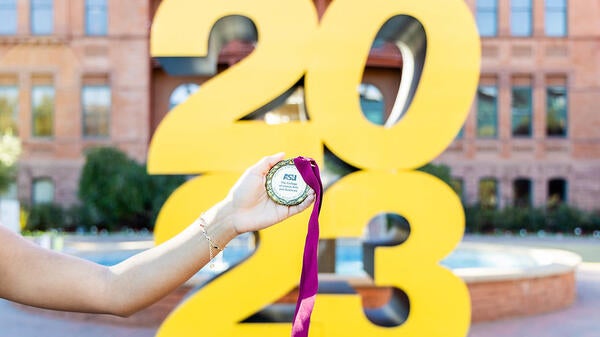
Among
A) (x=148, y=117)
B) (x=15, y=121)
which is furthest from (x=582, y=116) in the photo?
(x=15, y=121)

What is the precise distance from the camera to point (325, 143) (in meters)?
4.32

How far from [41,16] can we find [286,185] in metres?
24.1

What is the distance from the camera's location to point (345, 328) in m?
4.09

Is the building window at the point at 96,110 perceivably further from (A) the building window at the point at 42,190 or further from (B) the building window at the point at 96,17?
(A) the building window at the point at 42,190

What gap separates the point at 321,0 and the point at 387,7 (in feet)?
63.2

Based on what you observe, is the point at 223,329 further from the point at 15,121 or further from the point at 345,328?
the point at 15,121

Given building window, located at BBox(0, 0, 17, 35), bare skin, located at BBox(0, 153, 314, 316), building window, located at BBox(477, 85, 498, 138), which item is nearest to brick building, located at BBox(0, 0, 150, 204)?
building window, located at BBox(0, 0, 17, 35)

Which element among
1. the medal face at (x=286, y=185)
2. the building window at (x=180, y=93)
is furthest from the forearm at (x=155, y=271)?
the building window at (x=180, y=93)

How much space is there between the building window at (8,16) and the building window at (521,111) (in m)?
21.4

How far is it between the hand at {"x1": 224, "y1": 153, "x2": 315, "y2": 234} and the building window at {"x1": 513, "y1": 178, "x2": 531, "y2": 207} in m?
23.0

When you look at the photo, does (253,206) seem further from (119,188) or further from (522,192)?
(522,192)

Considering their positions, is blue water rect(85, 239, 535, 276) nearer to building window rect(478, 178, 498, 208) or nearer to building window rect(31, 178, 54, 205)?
building window rect(478, 178, 498, 208)

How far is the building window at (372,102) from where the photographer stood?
2344cm

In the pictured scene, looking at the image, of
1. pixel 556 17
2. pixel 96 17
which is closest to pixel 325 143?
pixel 96 17
